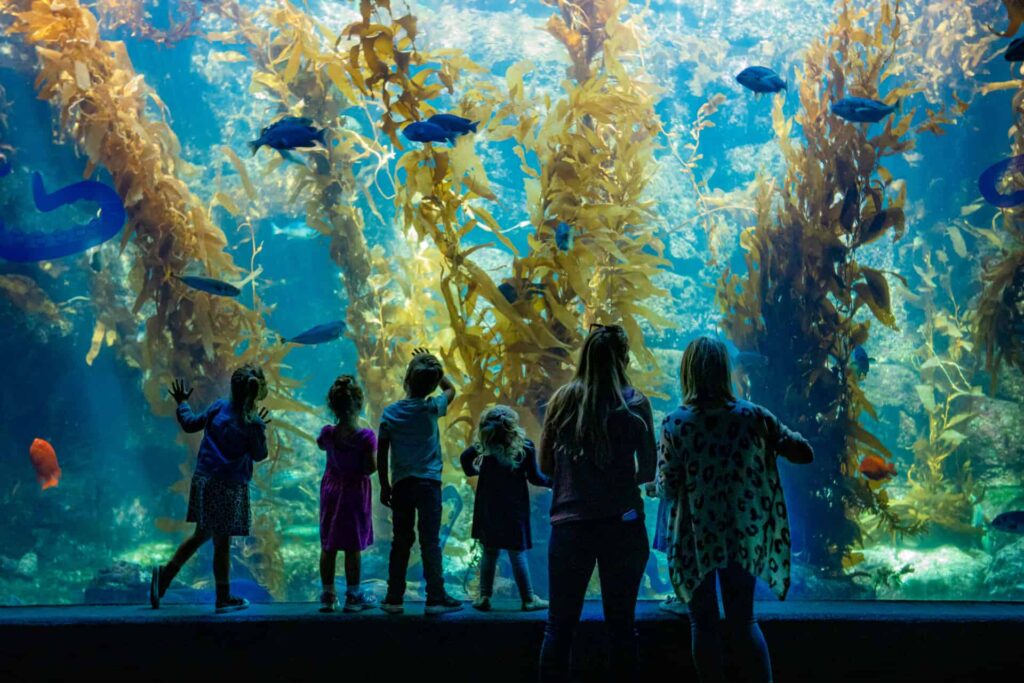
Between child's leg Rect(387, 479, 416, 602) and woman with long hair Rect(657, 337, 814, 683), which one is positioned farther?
child's leg Rect(387, 479, 416, 602)

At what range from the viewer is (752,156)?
62.6ft

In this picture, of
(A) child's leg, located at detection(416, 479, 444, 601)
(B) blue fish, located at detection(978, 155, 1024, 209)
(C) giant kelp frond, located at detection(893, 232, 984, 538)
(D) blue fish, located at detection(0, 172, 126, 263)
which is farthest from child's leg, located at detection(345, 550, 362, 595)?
(C) giant kelp frond, located at detection(893, 232, 984, 538)

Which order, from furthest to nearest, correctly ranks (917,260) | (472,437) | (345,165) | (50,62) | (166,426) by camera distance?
(917,260) < (166,426) < (345,165) < (50,62) < (472,437)

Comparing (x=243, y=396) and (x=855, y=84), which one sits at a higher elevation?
(x=855, y=84)

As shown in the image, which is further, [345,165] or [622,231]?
[345,165]

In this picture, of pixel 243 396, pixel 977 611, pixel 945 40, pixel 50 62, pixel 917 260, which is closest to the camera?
pixel 977 611

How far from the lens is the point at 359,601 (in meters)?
3.52

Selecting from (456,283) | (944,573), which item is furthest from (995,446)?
(456,283)

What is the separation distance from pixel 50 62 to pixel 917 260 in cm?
1736

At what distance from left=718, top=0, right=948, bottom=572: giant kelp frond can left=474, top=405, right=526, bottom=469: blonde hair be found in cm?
402

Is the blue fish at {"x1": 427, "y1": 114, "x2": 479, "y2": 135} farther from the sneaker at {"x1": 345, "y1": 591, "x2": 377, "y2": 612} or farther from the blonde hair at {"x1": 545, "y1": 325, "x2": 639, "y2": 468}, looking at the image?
the sneaker at {"x1": 345, "y1": 591, "x2": 377, "y2": 612}

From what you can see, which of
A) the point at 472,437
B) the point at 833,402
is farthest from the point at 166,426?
the point at 833,402

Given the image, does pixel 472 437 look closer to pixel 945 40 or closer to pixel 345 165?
pixel 345 165

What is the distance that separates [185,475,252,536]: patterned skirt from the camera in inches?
138
